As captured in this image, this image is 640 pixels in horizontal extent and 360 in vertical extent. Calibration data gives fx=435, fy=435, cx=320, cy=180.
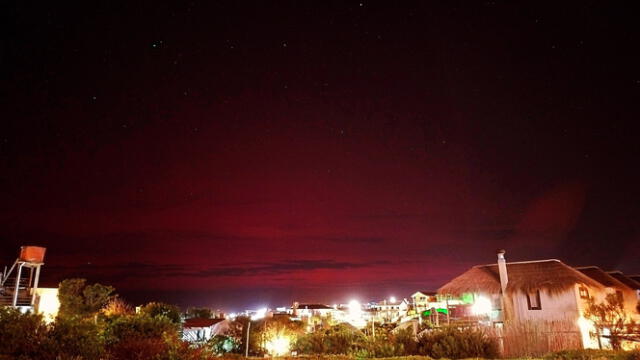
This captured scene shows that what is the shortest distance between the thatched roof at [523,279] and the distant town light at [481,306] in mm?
602

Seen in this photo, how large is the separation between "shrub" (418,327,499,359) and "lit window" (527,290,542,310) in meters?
14.6

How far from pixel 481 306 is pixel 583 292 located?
21.3 ft

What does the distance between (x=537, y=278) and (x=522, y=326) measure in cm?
1364

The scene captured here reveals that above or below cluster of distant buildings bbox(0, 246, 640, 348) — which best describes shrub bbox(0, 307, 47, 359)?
below

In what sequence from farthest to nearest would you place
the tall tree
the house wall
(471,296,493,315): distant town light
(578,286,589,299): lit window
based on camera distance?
1. (471,296,493,315): distant town light
2. the tall tree
3. (578,286,589,299): lit window
4. the house wall

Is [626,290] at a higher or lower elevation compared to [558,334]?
higher

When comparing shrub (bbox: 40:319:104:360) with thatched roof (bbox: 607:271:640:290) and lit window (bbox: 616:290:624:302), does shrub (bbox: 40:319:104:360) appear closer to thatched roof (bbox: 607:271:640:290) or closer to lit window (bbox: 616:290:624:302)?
lit window (bbox: 616:290:624:302)

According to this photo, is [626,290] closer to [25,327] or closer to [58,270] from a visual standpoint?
[25,327]

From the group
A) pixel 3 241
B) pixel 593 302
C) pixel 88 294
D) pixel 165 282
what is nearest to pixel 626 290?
pixel 593 302

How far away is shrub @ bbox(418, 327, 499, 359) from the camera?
15.4 meters

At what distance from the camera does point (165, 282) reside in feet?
562

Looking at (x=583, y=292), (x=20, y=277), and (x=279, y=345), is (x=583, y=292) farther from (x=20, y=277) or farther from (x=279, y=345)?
(x=20, y=277)

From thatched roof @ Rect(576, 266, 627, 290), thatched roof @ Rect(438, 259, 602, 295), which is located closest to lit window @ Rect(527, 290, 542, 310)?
thatched roof @ Rect(438, 259, 602, 295)

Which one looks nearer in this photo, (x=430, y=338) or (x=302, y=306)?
(x=430, y=338)
